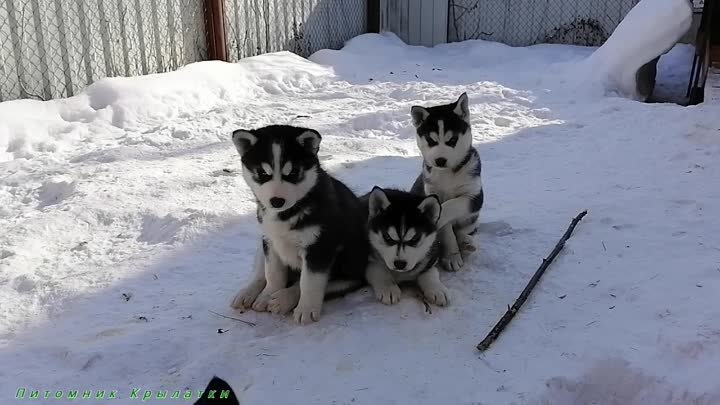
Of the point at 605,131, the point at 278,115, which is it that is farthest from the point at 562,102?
the point at 278,115

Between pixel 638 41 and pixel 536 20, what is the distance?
4488 mm

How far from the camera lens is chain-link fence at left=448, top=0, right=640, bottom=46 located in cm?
1180

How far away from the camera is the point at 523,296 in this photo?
10.5 feet

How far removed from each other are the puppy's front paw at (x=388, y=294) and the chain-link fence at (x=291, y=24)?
6296 millimetres

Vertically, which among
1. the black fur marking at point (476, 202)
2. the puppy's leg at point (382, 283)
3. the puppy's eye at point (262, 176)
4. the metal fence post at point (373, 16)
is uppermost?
the metal fence post at point (373, 16)

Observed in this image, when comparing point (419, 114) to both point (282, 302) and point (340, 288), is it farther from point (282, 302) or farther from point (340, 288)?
point (282, 302)

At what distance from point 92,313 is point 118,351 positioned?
0.50 metres

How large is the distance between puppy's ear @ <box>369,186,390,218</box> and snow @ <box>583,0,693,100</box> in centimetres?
607

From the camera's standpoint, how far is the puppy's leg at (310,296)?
2.98 m

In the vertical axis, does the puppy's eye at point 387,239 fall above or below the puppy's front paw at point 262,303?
above

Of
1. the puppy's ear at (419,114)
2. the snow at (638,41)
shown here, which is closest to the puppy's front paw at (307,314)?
the puppy's ear at (419,114)

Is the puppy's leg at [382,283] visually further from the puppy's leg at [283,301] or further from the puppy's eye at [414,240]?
the puppy's leg at [283,301]

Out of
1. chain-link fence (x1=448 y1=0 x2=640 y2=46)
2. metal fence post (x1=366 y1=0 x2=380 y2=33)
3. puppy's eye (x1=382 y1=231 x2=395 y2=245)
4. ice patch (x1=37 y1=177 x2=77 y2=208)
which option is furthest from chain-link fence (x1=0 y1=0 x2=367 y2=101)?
puppy's eye (x1=382 y1=231 x2=395 y2=245)

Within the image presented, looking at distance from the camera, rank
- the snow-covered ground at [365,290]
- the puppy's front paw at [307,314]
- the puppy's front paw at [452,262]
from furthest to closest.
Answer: the puppy's front paw at [452,262]
the puppy's front paw at [307,314]
the snow-covered ground at [365,290]
